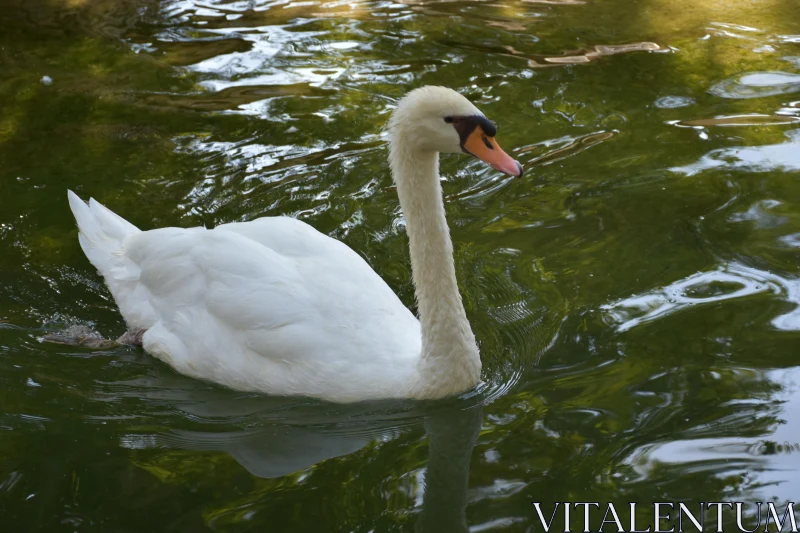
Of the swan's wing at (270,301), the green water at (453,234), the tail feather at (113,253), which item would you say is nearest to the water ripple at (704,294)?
the green water at (453,234)

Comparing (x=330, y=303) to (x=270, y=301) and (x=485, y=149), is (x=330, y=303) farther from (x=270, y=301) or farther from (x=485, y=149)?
(x=485, y=149)

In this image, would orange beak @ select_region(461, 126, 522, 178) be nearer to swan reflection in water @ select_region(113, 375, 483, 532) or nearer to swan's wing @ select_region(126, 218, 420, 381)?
swan's wing @ select_region(126, 218, 420, 381)

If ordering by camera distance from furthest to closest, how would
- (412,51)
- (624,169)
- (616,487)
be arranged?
(412,51), (624,169), (616,487)

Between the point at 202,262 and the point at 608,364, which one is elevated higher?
the point at 202,262

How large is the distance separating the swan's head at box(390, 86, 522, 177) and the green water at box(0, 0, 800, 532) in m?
1.25

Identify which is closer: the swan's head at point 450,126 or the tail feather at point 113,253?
the swan's head at point 450,126

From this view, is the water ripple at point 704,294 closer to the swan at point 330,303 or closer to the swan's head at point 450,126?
the swan at point 330,303

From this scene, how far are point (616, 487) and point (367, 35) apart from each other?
258 inches

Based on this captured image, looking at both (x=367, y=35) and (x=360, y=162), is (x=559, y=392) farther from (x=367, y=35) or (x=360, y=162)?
(x=367, y=35)

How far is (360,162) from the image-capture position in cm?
766

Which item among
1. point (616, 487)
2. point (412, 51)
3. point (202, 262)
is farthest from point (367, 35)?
point (616, 487)

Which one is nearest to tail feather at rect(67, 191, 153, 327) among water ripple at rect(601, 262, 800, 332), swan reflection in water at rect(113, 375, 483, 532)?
swan reflection in water at rect(113, 375, 483, 532)

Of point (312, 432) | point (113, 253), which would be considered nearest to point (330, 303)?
point (312, 432)

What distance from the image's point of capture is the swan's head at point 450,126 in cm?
467
